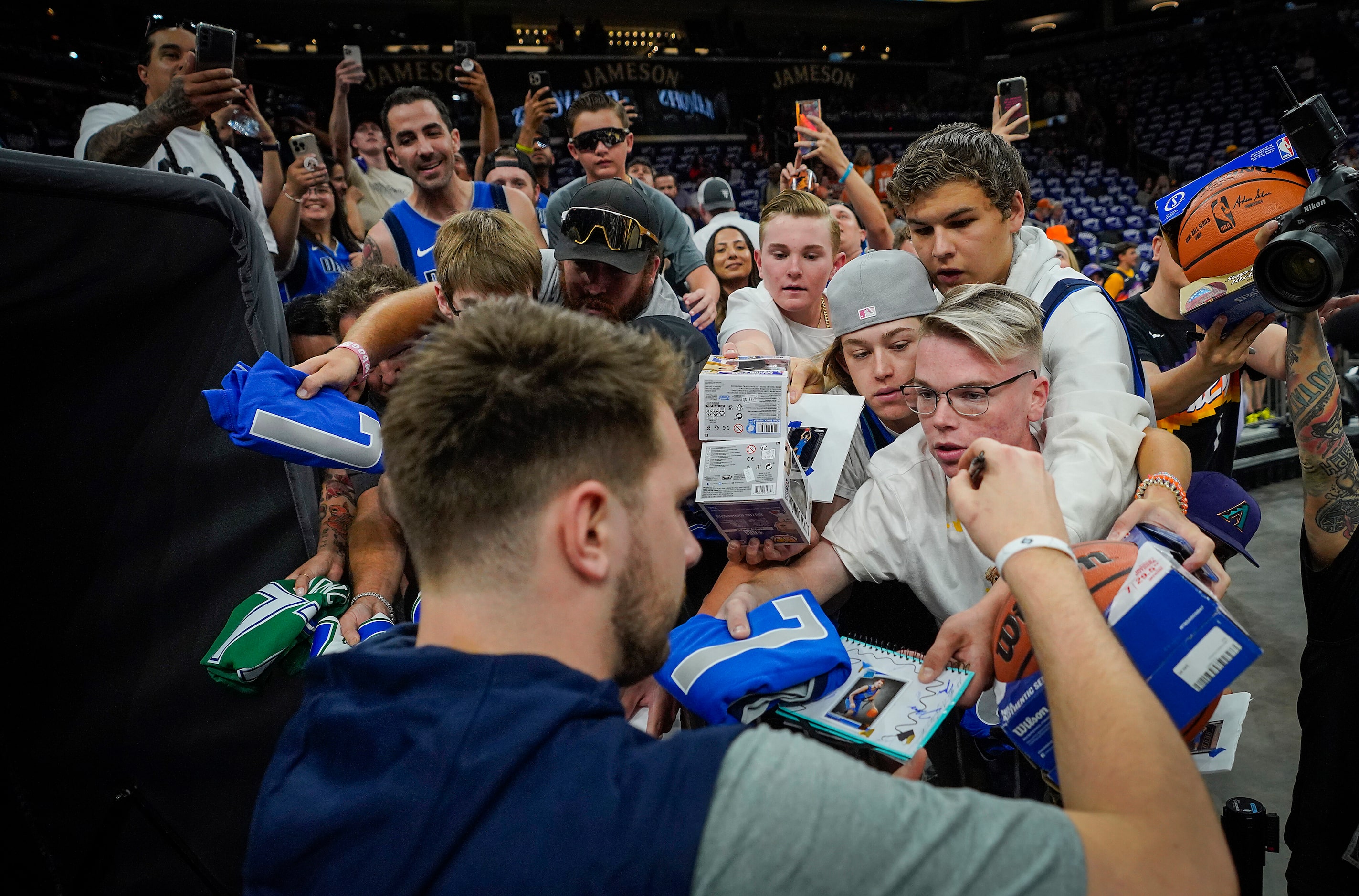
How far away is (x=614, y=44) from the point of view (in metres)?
21.2

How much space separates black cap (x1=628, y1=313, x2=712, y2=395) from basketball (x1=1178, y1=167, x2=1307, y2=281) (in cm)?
130

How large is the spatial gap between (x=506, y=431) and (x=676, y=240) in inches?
111

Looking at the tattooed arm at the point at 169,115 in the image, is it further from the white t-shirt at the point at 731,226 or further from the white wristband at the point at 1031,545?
the white wristband at the point at 1031,545

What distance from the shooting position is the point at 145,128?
2623 mm

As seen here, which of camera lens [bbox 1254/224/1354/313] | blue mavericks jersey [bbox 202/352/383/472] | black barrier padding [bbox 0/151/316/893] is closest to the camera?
camera lens [bbox 1254/224/1354/313]

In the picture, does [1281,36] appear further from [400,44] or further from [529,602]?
[529,602]

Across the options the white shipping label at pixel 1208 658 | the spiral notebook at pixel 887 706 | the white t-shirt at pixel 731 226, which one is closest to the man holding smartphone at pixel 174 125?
the spiral notebook at pixel 887 706

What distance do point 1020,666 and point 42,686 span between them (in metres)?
2.21

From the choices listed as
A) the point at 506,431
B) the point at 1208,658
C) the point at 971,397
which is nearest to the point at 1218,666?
the point at 1208,658

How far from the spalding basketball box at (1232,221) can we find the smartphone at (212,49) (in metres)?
2.84

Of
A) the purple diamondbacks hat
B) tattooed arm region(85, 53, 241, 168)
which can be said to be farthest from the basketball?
tattooed arm region(85, 53, 241, 168)

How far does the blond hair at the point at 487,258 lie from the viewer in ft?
7.29

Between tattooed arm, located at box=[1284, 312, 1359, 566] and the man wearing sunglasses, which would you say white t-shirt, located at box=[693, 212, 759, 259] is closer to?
the man wearing sunglasses

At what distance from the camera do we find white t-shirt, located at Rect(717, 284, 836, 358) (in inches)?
110
